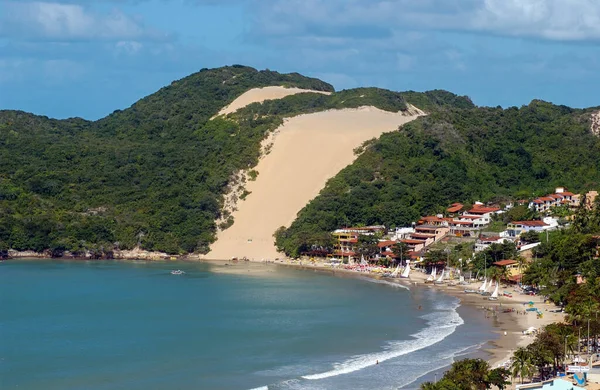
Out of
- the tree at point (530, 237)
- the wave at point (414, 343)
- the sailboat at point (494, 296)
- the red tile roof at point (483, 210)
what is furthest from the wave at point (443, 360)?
the red tile roof at point (483, 210)

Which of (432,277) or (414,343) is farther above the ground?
(432,277)

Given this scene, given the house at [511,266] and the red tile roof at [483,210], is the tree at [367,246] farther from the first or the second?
the house at [511,266]

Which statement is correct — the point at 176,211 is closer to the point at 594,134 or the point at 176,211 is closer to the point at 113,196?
the point at 113,196

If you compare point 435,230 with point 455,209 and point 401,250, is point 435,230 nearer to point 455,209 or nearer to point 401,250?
point 401,250

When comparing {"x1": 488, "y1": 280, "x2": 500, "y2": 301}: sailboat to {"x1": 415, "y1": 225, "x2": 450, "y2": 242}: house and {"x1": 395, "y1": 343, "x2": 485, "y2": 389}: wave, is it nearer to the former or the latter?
{"x1": 395, "y1": 343, "x2": 485, "y2": 389}: wave

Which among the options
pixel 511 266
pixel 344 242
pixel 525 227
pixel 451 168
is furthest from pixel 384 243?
pixel 451 168
